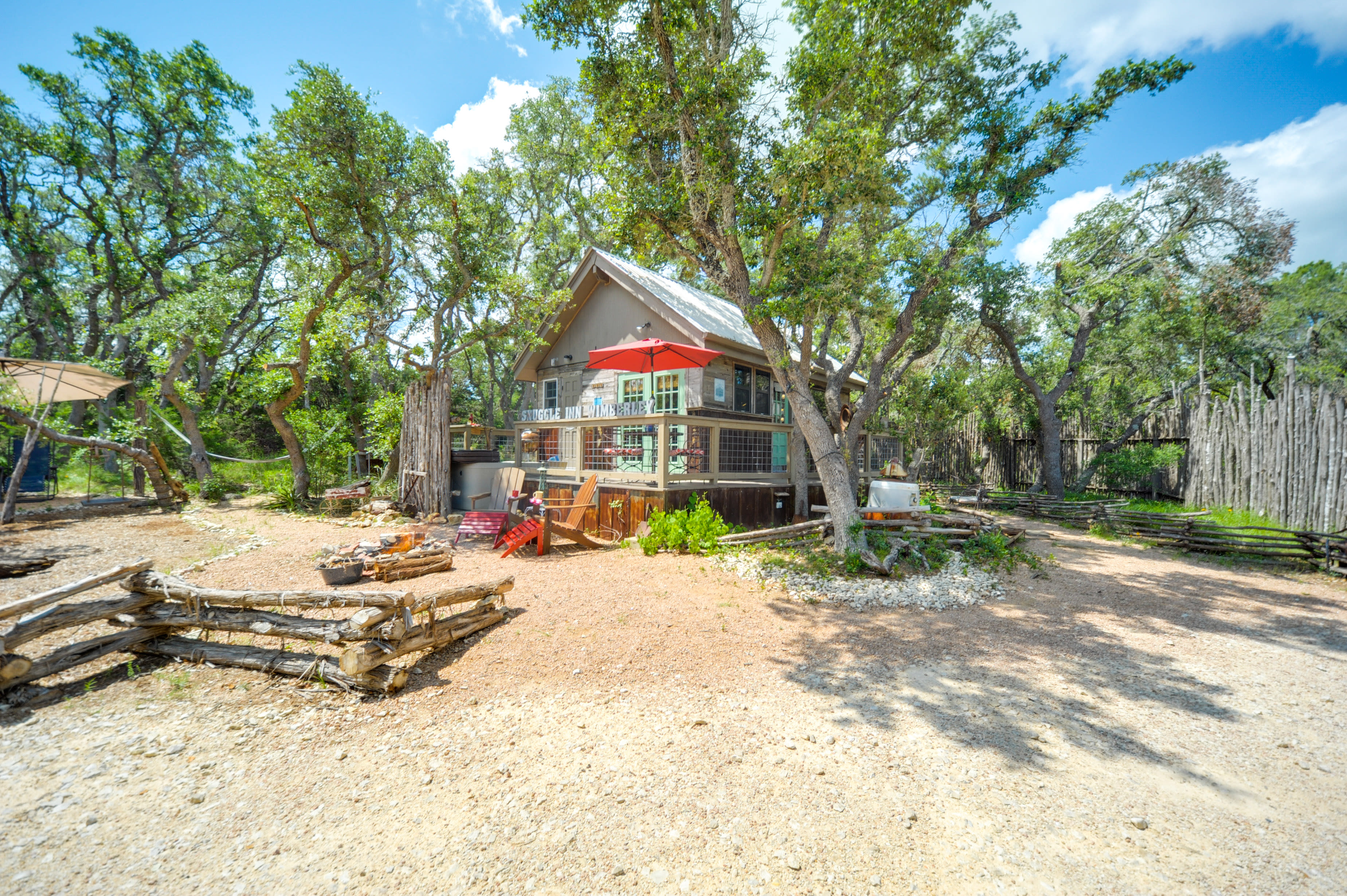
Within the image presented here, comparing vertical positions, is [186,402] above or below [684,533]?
above

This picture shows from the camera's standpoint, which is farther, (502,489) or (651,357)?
(502,489)

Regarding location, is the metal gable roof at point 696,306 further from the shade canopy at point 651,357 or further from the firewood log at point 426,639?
the firewood log at point 426,639

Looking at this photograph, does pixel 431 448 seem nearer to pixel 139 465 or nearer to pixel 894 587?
pixel 894 587

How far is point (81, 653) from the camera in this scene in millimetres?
4176

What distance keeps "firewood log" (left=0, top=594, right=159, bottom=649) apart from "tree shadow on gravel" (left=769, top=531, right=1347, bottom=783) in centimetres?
589

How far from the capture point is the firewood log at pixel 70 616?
379 cm

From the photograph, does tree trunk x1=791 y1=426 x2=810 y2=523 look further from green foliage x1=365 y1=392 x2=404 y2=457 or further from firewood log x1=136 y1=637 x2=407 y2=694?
green foliage x1=365 y1=392 x2=404 y2=457

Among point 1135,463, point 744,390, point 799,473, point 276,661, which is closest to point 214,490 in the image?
point 276,661

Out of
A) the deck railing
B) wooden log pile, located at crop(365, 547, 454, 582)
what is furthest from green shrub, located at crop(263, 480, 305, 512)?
wooden log pile, located at crop(365, 547, 454, 582)

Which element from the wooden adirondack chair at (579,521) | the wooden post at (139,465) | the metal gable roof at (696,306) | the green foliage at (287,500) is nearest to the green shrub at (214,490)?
the wooden post at (139,465)

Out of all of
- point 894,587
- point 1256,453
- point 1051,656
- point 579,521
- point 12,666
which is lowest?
point 1051,656

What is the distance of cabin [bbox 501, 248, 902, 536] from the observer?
10.5 metres

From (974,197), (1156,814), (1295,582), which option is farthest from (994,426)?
(1156,814)

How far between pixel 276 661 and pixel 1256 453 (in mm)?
16427
